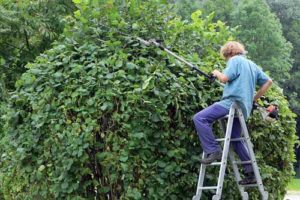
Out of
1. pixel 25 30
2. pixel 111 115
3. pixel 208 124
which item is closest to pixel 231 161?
pixel 208 124

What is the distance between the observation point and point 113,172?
605 centimetres

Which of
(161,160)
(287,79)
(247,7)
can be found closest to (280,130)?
(161,160)

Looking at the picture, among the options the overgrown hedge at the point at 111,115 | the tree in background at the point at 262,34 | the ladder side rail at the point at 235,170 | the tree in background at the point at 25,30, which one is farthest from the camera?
the tree in background at the point at 262,34

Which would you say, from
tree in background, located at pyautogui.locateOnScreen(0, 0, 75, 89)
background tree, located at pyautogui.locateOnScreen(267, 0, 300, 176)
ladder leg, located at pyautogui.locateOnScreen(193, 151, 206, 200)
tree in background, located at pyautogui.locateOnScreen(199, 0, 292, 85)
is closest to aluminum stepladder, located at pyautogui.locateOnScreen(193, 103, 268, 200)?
ladder leg, located at pyautogui.locateOnScreen(193, 151, 206, 200)

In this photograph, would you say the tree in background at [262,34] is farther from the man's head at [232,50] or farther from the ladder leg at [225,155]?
the ladder leg at [225,155]

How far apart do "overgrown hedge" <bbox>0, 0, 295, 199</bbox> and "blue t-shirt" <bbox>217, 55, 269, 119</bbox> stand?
330 millimetres

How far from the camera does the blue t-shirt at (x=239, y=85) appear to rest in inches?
246

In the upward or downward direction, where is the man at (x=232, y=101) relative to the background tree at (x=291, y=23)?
upward

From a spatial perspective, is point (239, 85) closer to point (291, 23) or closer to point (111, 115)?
point (111, 115)

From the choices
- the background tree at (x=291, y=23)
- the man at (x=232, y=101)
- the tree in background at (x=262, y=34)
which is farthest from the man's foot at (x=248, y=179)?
the background tree at (x=291, y=23)

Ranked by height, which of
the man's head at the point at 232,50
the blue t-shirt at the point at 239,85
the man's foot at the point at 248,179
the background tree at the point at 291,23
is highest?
the man's head at the point at 232,50

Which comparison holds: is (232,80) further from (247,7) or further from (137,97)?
(247,7)

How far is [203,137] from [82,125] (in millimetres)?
1281

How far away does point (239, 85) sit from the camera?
6258 millimetres
